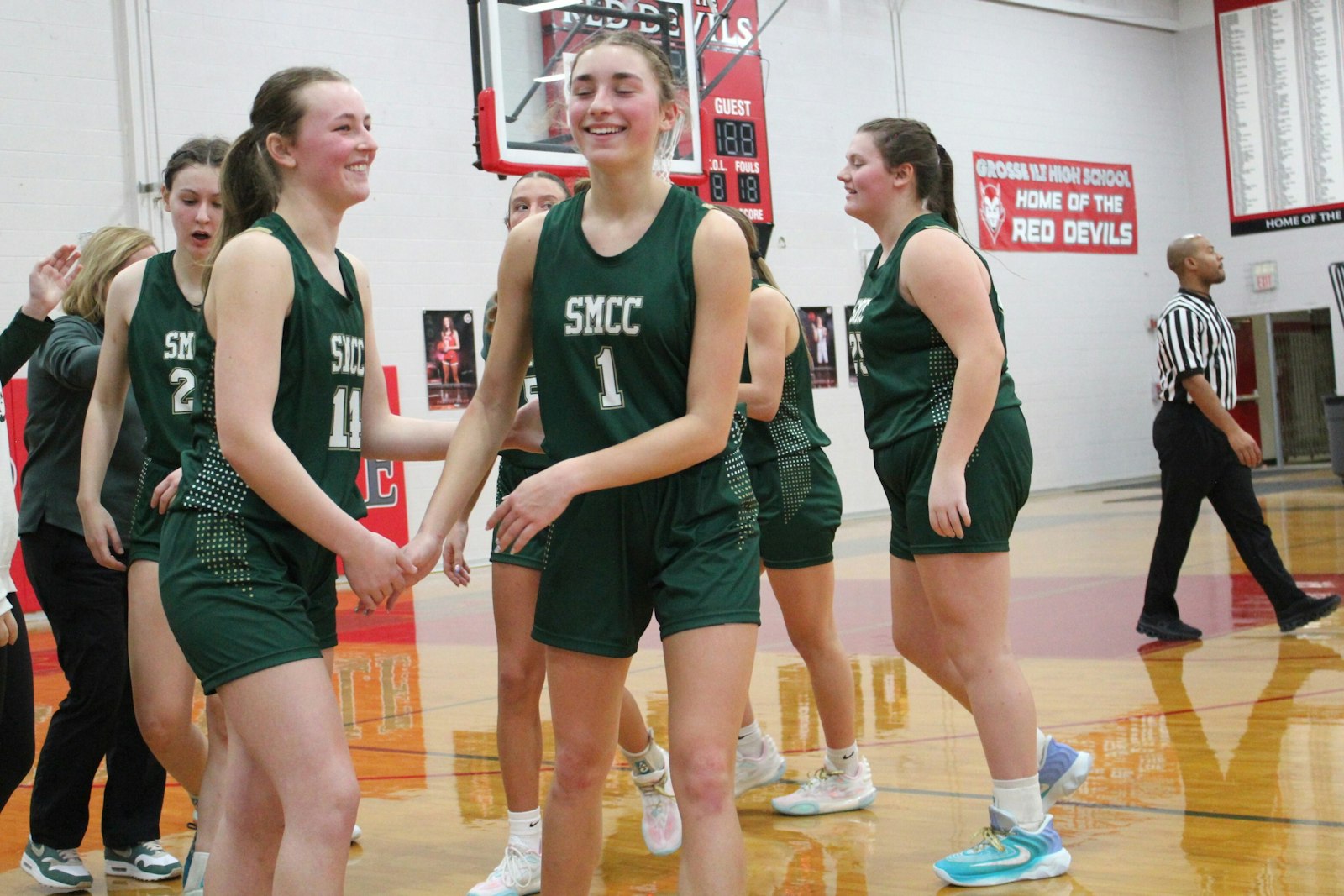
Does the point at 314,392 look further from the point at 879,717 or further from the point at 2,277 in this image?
the point at 2,277

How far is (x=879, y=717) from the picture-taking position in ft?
17.5

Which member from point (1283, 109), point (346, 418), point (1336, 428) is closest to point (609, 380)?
point (346, 418)

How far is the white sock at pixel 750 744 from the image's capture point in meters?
4.25

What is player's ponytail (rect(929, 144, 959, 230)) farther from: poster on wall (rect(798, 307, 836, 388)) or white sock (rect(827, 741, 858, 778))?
poster on wall (rect(798, 307, 836, 388))

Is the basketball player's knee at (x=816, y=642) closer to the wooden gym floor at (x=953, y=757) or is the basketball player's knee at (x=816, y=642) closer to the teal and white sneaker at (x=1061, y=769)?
the wooden gym floor at (x=953, y=757)

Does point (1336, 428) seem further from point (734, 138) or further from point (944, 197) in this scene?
point (944, 197)

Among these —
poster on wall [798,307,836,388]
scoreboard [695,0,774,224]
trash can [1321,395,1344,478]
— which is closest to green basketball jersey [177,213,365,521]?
scoreboard [695,0,774,224]

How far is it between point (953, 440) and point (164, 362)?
1798 mm

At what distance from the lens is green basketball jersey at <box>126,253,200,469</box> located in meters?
3.21

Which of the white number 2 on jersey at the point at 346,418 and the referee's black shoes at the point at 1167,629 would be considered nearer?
the white number 2 on jersey at the point at 346,418

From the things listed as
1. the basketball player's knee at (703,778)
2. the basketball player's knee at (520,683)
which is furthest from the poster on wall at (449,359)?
the basketball player's knee at (703,778)

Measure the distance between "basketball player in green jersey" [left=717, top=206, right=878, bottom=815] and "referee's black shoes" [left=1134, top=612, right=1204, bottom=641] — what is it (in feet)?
9.91

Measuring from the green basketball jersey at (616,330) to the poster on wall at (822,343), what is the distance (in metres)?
12.8

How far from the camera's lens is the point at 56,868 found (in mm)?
3686
